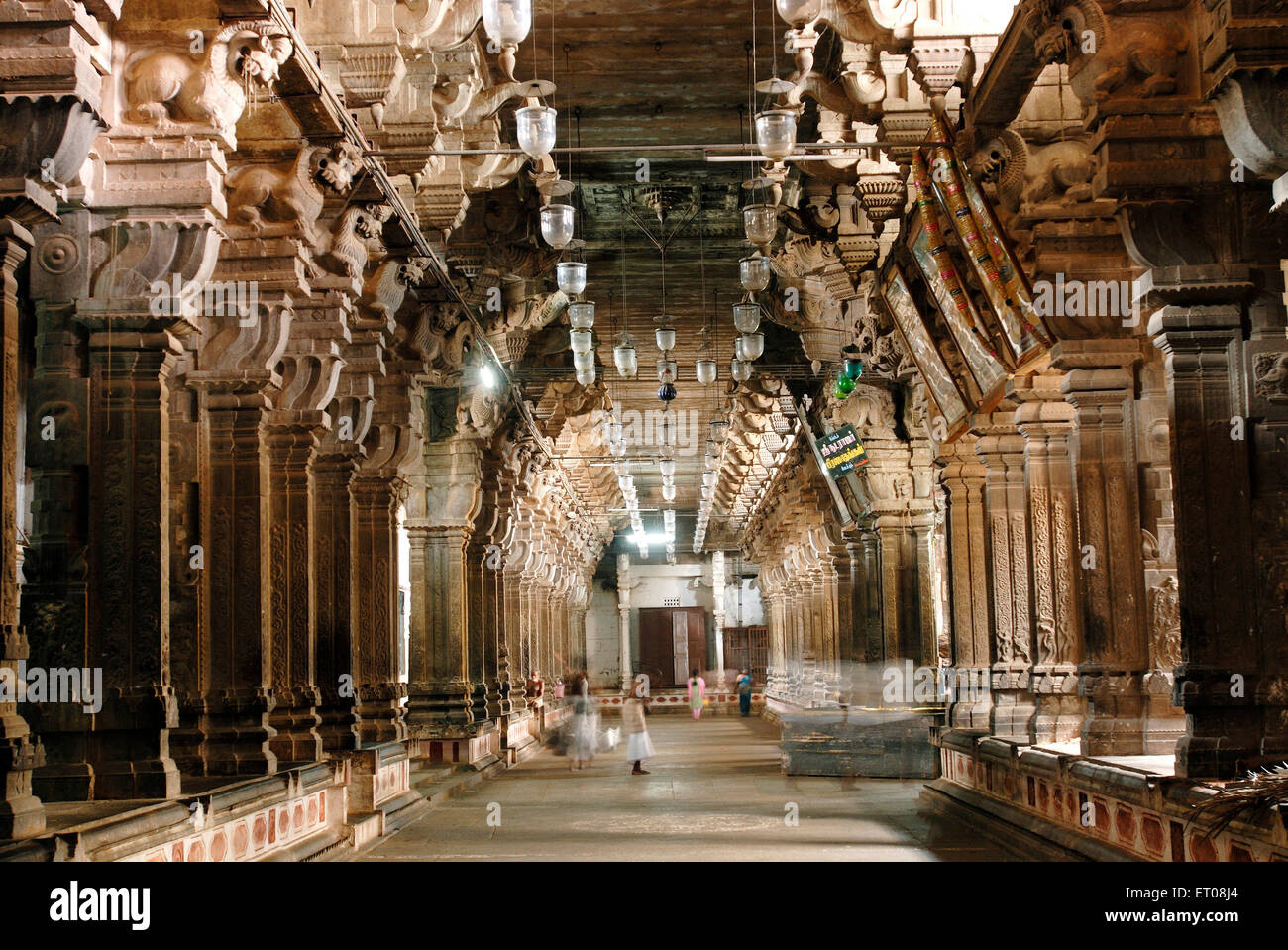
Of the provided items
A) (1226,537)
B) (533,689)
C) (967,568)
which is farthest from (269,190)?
(533,689)

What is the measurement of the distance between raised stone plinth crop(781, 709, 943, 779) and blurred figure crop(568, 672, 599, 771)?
357 cm

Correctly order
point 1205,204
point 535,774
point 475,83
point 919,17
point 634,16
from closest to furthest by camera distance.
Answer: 1. point 1205,204
2. point 919,17
3. point 475,83
4. point 634,16
5. point 535,774

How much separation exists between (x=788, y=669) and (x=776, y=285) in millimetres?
20832

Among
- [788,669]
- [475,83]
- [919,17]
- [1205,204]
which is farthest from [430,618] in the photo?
[788,669]

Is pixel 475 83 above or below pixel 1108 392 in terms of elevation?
above

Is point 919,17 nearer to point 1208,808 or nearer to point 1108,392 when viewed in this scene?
point 1108,392

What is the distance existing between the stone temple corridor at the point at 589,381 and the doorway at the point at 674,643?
2900 cm

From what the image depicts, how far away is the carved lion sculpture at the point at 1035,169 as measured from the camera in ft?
28.7

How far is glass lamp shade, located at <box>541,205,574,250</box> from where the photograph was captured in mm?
9359

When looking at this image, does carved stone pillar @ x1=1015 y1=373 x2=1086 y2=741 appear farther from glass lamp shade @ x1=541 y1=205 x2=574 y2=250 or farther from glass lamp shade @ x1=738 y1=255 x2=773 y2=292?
glass lamp shade @ x1=541 y1=205 x2=574 y2=250

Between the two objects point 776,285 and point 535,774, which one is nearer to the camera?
point 776,285

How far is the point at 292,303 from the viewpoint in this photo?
31.6ft

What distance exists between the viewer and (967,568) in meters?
13.2

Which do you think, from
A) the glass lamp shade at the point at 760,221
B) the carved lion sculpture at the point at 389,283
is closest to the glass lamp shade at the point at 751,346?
the glass lamp shade at the point at 760,221
